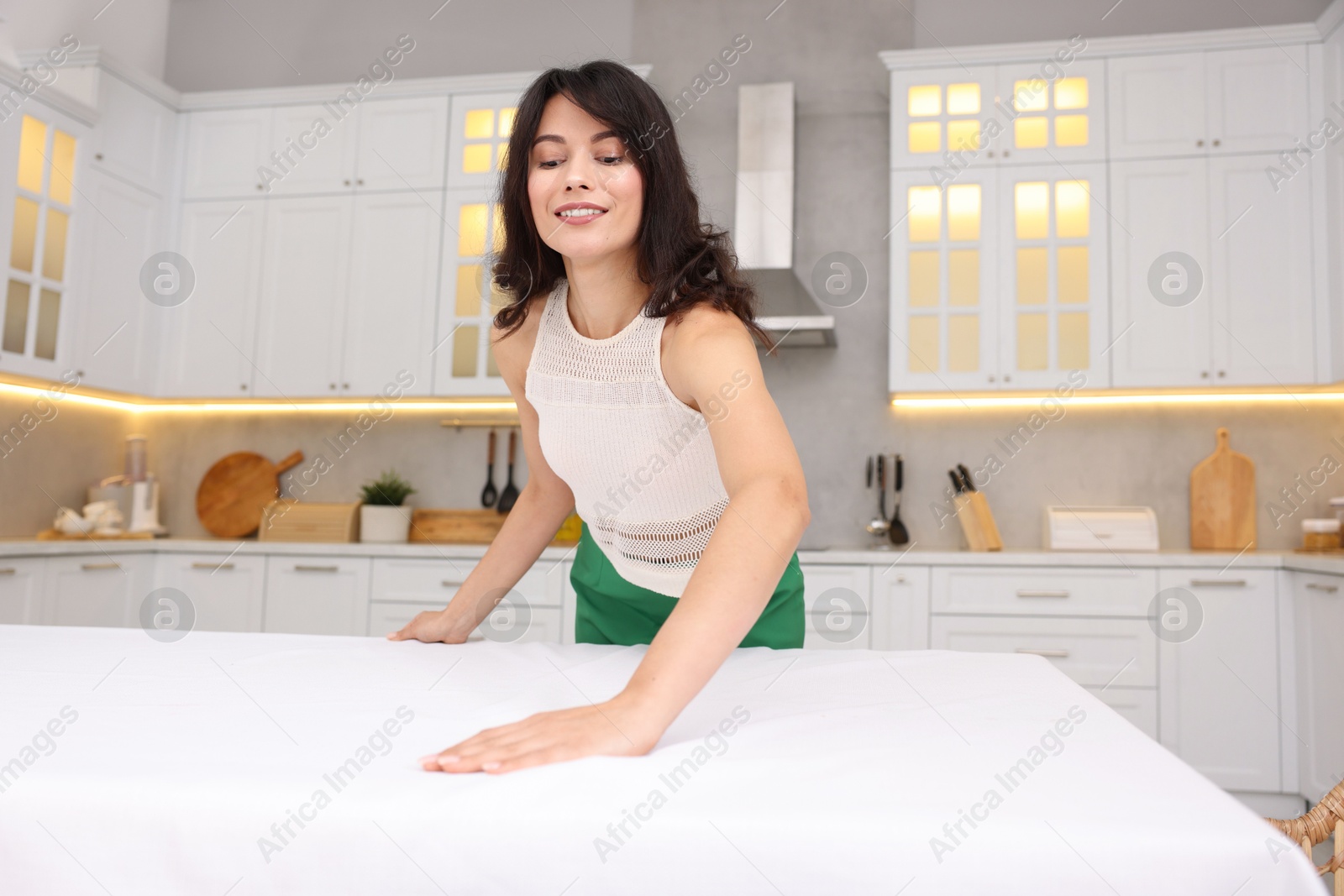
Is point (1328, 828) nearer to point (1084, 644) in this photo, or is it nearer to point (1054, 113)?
point (1084, 644)

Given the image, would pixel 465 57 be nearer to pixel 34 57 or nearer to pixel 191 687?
pixel 34 57

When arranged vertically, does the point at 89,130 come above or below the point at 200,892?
above

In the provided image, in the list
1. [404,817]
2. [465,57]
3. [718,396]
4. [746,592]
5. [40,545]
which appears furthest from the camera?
[465,57]

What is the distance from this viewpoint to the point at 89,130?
11.1 feet

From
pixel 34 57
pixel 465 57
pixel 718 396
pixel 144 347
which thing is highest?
pixel 465 57

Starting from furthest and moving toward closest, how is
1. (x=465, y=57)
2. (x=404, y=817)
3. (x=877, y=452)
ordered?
(x=465, y=57) < (x=877, y=452) < (x=404, y=817)

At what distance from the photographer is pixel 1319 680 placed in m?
2.69

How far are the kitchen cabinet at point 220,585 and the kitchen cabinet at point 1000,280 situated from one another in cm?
234

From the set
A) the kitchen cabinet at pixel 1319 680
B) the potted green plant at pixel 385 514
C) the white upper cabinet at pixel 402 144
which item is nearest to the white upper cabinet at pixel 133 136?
the white upper cabinet at pixel 402 144

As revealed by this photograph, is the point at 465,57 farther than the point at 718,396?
Yes

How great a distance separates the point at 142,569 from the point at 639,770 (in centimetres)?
326

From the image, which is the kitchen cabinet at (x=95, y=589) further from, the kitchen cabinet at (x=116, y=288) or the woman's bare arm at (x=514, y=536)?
the woman's bare arm at (x=514, y=536)

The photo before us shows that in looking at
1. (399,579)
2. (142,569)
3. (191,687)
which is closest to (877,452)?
(399,579)

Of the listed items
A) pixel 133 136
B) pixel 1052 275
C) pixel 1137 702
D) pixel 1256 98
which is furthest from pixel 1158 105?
pixel 133 136
